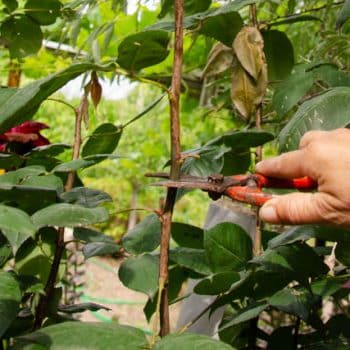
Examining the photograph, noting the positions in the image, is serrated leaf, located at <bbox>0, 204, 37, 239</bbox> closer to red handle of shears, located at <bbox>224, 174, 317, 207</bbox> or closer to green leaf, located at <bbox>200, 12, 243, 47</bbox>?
red handle of shears, located at <bbox>224, 174, 317, 207</bbox>

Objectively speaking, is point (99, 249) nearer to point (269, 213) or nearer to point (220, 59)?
point (269, 213)

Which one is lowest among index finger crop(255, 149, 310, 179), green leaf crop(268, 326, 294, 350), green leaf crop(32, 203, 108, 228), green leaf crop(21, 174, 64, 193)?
green leaf crop(268, 326, 294, 350)

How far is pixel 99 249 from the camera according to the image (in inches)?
26.8

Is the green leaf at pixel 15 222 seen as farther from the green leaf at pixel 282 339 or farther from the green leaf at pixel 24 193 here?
the green leaf at pixel 282 339

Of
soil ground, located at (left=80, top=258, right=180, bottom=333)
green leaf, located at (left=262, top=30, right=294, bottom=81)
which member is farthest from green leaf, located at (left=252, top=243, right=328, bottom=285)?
soil ground, located at (left=80, top=258, right=180, bottom=333)

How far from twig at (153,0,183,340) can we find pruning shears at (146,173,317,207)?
20mm

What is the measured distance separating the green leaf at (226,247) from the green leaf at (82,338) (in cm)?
20

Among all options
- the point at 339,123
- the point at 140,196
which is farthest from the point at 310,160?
the point at 140,196

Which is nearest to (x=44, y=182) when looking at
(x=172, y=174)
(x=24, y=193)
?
(x=24, y=193)

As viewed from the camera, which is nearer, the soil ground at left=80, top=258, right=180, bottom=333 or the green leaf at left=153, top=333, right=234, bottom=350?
the green leaf at left=153, top=333, right=234, bottom=350

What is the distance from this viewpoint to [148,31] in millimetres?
601

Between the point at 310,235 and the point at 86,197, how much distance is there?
0.82ft

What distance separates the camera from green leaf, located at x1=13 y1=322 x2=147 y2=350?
1.57 ft

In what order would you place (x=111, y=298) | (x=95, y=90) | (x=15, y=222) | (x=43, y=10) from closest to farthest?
1. (x=15, y=222)
2. (x=95, y=90)
3. (x=43, y=10)
4. (x=111, y=298)
